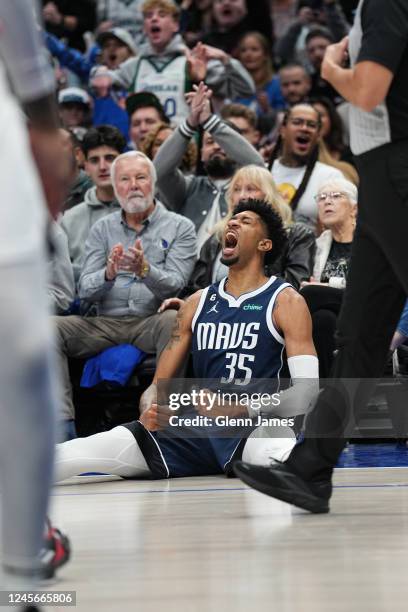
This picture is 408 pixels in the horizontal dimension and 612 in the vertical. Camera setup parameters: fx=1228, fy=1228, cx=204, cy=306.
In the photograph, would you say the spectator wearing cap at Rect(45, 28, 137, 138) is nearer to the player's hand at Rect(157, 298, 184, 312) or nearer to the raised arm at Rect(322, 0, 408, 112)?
the player's hand at Rect(157, 298, 184, 312)

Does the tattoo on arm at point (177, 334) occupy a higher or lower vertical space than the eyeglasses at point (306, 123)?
lower

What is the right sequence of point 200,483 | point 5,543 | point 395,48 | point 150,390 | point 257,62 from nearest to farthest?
point 5,543, point 395,48, point 200,483, point 150,390, point 257,62

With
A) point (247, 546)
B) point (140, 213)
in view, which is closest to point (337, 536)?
point (247, 546)

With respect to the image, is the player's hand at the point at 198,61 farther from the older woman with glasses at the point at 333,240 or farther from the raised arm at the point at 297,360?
the raised arm at the point at 297,360

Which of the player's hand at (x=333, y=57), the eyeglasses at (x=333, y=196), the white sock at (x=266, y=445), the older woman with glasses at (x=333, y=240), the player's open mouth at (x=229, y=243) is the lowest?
the white sock at (x=266, y=445)

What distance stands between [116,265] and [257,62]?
501 centimetres

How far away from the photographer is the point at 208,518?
13.6ft

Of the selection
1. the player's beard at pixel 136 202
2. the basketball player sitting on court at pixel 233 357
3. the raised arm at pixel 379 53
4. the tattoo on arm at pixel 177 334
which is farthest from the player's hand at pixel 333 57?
the player's beard at pixel 136 202

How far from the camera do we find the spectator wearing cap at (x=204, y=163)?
25.1 feet

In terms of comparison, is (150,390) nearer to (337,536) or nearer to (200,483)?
(200,483)

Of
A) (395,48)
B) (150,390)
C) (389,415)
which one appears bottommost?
(389,415)

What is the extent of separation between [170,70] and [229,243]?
399 centimetres

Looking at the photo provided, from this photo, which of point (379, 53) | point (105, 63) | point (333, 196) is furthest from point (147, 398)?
point (105, 63)

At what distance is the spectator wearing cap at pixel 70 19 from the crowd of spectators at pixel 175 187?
169 cm
